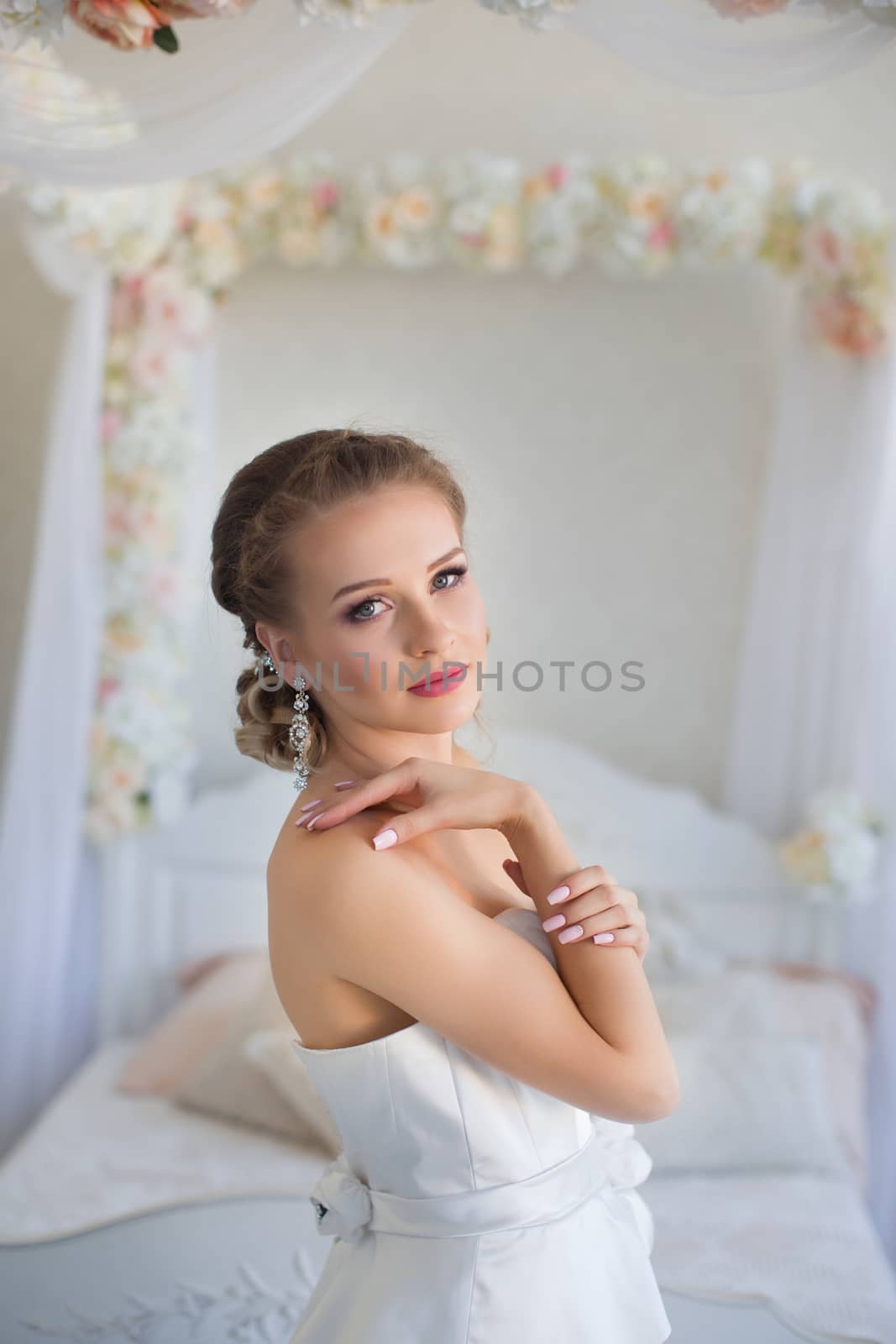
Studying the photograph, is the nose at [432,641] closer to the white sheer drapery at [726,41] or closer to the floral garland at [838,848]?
the white sheer drapery at [726,41]

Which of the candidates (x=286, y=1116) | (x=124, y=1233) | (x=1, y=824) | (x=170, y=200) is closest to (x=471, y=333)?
(x=170, y=200)

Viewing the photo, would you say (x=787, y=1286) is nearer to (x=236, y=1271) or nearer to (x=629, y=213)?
(x=236, y=1271)

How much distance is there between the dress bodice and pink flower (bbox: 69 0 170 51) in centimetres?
122

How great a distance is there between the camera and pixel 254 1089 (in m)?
2.92

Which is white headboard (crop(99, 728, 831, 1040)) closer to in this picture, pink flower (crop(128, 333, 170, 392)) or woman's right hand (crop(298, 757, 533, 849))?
pink flower (crop(128, 333, 170, 392))

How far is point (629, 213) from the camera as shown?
10.7ft

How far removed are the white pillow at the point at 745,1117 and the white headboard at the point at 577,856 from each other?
2.36ft

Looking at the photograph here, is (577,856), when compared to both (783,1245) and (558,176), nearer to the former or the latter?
(783,1245)

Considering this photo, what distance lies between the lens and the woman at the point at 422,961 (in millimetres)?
1179

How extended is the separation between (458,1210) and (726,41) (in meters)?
1.52

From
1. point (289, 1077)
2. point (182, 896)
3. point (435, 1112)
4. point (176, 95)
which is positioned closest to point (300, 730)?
point (435, 1112)

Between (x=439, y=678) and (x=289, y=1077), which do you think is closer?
(x=439, y=678)

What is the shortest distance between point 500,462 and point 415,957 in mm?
2666

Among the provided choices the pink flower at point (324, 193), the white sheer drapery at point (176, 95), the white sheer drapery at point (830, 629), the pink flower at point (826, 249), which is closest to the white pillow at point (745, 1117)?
the white sheer drapery at point (830, 629)
